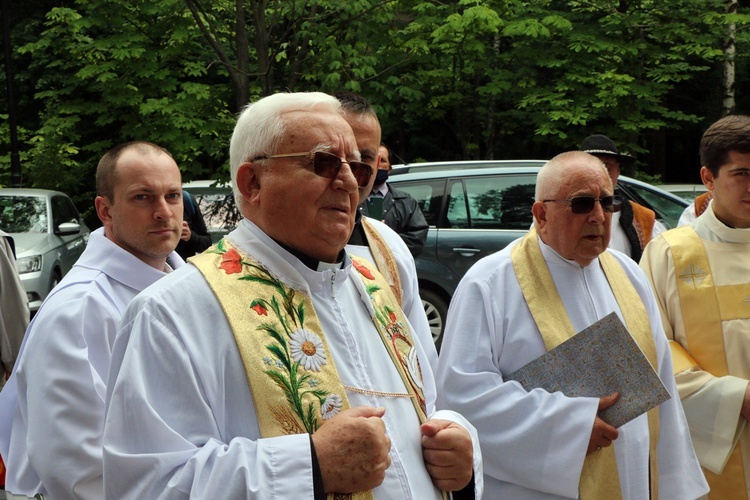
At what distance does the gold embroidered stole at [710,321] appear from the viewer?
4.00 metres

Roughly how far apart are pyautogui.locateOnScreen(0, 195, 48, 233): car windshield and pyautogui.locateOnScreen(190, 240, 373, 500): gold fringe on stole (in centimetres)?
1041

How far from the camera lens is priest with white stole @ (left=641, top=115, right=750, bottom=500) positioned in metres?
3.91

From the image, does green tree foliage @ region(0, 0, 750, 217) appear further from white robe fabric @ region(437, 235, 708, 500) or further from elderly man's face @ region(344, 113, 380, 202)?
white robe fabric @ region(437, 235, 708, 500)

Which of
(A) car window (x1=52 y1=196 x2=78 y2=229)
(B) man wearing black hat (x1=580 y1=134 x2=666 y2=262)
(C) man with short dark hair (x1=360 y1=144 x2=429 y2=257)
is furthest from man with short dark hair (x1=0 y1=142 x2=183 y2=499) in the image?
(A) car window (x1=52 y1=196 x2=78 y2=229)

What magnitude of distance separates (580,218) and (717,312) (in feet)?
2.99

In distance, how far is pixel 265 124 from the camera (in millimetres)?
2342

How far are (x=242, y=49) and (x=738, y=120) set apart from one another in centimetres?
739

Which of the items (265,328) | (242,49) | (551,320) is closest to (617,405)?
(551,320)

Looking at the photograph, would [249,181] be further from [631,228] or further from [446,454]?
[631,228]

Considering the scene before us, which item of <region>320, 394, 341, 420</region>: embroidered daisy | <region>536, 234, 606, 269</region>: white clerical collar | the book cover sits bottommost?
the book cover

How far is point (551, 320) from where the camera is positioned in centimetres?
353

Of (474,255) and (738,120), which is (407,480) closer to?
(738,120)

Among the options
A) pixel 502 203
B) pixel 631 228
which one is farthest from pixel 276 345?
pixel 502 203

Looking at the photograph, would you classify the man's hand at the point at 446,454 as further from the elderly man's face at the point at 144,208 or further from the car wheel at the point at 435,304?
the car wheel at the point at 435,304
